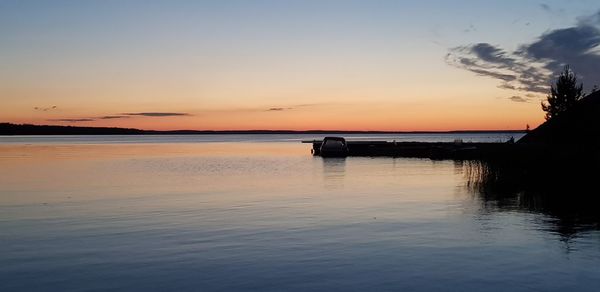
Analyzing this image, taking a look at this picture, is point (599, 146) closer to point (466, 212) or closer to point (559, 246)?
point (466, 212)

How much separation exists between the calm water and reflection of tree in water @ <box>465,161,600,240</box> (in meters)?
0.23

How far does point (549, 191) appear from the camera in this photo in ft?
106

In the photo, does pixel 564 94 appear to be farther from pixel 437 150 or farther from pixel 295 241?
pixel 295 241

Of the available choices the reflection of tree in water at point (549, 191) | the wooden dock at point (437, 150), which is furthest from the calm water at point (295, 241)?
the wooden dock at point (437, 150)

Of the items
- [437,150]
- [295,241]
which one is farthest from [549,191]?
[437,150]

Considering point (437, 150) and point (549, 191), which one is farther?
point (437, 150)

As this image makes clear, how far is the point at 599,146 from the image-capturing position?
142 feet

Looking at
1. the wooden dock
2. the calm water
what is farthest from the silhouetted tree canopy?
the calm water

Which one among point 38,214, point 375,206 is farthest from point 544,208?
point 38,214

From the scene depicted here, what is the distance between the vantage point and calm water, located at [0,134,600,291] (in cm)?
1309

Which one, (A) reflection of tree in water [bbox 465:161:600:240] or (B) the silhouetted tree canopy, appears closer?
(A) reflection of tree in water [bbox 465:161:600:240]

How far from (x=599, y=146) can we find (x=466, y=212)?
82.2 feet

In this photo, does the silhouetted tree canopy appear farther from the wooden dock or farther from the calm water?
the calm water

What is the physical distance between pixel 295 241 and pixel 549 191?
2063 centimetres
